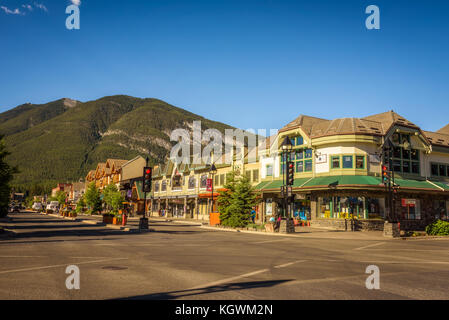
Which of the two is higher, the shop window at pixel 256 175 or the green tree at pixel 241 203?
the shop window at pixel 256 175

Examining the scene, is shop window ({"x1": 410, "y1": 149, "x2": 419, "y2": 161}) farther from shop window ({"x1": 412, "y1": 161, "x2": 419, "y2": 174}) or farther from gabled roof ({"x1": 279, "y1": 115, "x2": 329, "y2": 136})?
gabled roof ({"x1": 279, "y1": 115, "x2": 329, "y2": 136})

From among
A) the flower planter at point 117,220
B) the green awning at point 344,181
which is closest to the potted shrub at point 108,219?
the flower planter at point 117,220

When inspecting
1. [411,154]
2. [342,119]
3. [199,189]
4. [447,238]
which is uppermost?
[342,119]

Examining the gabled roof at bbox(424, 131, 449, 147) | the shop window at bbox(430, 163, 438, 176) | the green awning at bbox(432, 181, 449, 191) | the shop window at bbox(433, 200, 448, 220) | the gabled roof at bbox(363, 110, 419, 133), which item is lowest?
the shop window at bbox(433, 200, 448, 220)

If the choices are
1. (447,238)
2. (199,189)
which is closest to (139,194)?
(199,189)

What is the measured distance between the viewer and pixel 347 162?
32781mm

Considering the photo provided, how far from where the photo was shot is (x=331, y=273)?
31.9 ft

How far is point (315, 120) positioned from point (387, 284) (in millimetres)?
32882

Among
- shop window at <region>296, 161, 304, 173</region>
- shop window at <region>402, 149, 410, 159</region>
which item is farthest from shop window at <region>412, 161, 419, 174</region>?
shop window at <region>296, 161, 304, 173</region>

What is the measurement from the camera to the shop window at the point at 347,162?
1283 inches

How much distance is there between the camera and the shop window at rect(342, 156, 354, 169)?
107ft

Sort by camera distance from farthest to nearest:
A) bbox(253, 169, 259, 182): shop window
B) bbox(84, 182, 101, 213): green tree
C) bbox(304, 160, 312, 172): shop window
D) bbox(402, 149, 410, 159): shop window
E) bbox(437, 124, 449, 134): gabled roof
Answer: bbox(84, 182, 101, 213): green tree < bbox(437, 124, 449, 134): gabled roof < bbox(253, 169, 259, 182): shop window < bbox(402, 149, 410, 159): shop window < bbox(304, 160, 312, 172): shop window

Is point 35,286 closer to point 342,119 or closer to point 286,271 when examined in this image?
point 286,271

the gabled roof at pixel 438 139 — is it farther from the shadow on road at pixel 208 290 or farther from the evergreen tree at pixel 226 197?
the shadow on road at pixel 208 290
